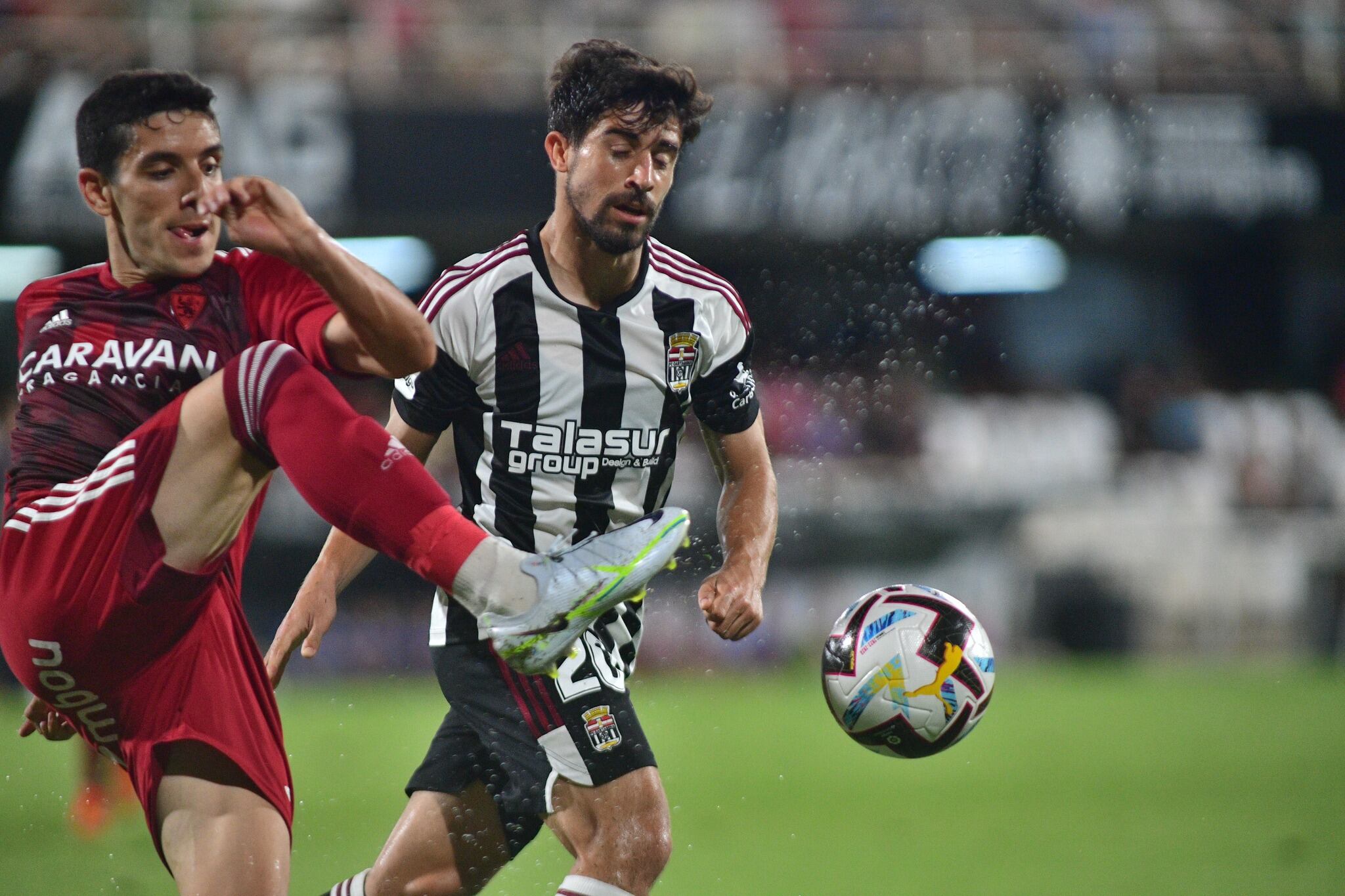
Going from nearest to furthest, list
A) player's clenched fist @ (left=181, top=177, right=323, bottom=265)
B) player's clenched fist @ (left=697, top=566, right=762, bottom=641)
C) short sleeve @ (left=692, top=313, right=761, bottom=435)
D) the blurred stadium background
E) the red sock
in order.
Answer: player's clenched fist @ (left=181, top=177, right=323, bottom=265) → the red sock → player's clenched fist @ (left=697, top=566, right=762, bottom=641) → short sleeve @ (left=692, top=313, right=761, bottom=435) → the blurred stadium background

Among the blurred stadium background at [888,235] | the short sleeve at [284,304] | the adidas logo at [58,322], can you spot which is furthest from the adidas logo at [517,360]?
the blurred stadium background at [888,235]

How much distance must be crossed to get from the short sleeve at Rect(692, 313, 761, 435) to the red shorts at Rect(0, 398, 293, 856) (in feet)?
3.88

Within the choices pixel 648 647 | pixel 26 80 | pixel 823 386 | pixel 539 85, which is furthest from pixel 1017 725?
pixel 26 80

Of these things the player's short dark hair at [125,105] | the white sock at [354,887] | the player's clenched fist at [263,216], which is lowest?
the white sock at [354,887]

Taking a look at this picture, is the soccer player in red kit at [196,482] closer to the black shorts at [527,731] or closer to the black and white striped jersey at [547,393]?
the black shorts at [527,731]

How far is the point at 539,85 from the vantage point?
12.2 m

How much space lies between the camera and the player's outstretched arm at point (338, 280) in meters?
2.63

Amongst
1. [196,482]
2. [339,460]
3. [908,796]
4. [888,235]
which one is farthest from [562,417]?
[888,235]

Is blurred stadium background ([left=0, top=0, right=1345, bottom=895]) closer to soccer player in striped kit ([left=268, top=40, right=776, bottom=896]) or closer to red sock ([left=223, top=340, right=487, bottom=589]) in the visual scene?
soccer player in striped kit ([left=268, top=40, right=776, bottom=896])

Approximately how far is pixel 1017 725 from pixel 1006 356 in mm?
7103

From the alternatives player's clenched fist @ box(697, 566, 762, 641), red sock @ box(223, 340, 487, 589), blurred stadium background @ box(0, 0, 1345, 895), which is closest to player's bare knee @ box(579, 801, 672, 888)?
player's clenched fist @ box(697, 566, 762, 641)

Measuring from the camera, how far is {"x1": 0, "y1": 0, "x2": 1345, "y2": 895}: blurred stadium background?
36.9ft

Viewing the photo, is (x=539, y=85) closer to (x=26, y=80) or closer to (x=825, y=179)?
(x=825, y=179)

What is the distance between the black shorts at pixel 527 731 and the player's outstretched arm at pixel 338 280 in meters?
0.86
